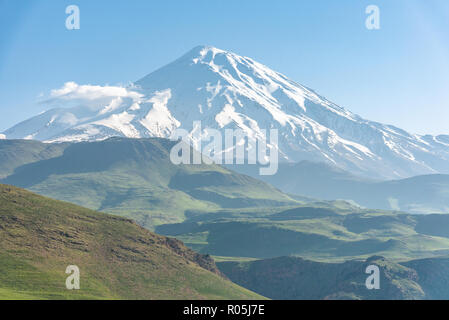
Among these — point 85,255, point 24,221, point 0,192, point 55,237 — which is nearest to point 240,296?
point 85,255
